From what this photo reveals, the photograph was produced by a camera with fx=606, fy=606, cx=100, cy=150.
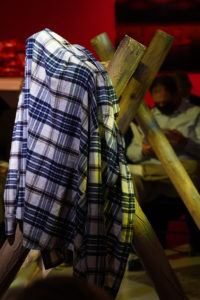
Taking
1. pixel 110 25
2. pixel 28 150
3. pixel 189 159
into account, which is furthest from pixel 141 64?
pixel 110 25

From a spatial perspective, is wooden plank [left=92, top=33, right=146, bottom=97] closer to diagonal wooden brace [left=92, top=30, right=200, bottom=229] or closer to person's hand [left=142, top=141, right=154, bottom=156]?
diagonal wooden brace [left=92, top=30, right=200, bottom=229]

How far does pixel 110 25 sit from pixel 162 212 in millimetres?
1768

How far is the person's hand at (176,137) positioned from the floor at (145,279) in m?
0.92

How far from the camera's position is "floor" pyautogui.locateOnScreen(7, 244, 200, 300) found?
3.73m

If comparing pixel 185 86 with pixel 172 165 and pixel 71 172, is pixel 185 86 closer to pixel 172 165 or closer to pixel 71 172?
pixel 172 165

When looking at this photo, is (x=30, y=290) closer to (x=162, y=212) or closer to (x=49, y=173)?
(x=49, y=173)

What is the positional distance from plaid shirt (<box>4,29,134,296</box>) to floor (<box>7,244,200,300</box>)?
4.27 feet

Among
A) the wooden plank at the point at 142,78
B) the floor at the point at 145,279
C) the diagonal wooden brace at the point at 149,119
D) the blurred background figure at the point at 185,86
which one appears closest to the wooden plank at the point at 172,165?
the diagonal wooden brace at the point at 149,119

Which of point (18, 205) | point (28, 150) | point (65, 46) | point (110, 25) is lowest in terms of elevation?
point (18, 205)

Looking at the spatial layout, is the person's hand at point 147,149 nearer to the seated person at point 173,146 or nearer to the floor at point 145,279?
the seated person at point 173,146

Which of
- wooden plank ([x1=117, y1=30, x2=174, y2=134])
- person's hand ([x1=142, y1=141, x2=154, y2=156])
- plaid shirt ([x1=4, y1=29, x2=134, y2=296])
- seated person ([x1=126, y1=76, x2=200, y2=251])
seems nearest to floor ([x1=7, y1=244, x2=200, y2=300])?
seated person ([x1=126, y1=76, x2=200, y2=251])

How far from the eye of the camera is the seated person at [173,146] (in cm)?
476

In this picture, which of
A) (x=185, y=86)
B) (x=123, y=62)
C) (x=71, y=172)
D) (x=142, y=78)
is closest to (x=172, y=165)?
(x=142, y=78)

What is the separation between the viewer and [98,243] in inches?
94.3
